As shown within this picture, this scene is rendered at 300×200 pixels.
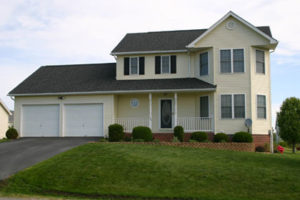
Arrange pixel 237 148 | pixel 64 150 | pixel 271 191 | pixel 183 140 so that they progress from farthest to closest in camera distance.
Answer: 1. pixel 183 140
2. pixel 237 148
3. pixel 64 150
4. pixel 271 191

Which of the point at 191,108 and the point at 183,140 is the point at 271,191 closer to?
the point at 183,140

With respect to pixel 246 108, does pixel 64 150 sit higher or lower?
lower

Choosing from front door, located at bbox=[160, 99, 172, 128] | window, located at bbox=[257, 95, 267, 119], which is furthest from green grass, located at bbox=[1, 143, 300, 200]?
front door, located at bbox=[160, 99, 172, 128]

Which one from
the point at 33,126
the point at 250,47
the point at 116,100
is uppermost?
the point at 250,47

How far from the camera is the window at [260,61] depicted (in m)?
22.4

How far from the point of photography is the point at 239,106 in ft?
71.9

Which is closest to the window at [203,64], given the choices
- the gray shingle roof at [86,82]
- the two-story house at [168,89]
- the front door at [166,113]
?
the two-story house at [168,89]

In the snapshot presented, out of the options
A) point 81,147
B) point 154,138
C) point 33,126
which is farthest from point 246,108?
point 33,126

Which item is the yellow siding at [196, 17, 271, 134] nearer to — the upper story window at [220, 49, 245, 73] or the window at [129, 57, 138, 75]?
the upper story window at [220, 49, 245, 73]

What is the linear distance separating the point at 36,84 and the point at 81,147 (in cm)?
948

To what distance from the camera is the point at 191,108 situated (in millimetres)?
23562

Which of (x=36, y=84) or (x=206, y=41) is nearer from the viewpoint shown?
(x=206, y=41)

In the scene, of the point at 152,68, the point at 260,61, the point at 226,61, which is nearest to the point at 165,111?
the point at 152,68

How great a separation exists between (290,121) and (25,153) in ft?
60.3
